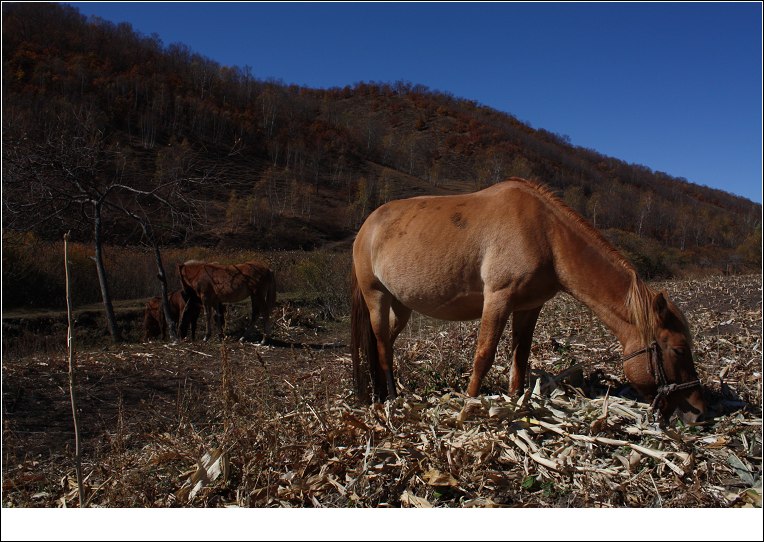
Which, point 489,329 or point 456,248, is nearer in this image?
point 489,329

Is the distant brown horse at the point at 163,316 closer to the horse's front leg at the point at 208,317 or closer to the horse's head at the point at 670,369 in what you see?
the horse's front leg at the point at 208,317

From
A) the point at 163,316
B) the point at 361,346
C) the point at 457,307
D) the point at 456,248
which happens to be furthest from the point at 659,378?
the point at 163,316

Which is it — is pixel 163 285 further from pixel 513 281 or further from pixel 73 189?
pixel 513 281

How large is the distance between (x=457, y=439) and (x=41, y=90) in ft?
97.9

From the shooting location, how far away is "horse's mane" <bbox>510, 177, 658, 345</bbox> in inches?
143

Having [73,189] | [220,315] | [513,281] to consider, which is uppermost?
[73,189]

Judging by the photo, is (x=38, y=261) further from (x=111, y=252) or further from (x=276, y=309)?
(x=276, y=309)

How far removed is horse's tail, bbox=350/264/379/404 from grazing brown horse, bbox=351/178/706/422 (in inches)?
0.6

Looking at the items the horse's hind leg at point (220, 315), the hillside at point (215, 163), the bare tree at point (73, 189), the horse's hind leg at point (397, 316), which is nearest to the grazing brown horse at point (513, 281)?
the horse's hind leg at point (397, 316)

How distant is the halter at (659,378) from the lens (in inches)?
138

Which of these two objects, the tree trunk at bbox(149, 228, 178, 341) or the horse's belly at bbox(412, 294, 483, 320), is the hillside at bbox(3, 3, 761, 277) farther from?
the horse's belly at bbox(412, 294, 483, 320)

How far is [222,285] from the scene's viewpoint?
11812 mm

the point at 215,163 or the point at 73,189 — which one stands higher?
the point at 215,163

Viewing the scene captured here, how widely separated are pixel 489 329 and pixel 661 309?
128 cm
